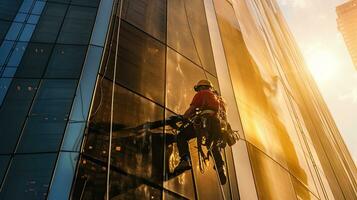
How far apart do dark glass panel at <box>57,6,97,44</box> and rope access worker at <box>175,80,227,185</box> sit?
346 cm

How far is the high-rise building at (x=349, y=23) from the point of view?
471ft

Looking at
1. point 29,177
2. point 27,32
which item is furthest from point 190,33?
point 29,177

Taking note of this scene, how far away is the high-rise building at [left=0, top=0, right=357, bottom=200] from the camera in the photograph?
6.54 metres

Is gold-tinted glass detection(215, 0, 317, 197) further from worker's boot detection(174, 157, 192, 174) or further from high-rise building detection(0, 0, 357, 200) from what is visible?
worker's boot detection(174, 157, 192, 174)

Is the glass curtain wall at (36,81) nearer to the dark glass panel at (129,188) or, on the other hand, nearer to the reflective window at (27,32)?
the reflective window at (27,32)

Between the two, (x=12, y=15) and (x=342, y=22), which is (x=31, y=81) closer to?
(x=12, y=15)

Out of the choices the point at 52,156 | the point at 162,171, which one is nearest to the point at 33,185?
the point at 52,156

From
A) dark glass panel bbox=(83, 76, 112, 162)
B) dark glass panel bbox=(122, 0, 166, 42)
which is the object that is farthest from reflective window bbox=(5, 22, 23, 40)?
dark glass panel bbox=(83, 76, 112, 162)

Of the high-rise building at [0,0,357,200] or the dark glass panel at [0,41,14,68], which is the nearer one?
the high-rise building at [0,0,357,200]

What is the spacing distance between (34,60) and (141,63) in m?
2.71

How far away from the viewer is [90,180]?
627 centimetres

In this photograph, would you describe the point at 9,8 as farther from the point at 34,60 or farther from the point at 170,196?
the point at 170,196

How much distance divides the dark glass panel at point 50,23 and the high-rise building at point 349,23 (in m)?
153

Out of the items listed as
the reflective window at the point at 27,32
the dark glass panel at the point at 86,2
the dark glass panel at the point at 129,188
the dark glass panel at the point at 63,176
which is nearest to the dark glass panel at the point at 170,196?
the dark glass panel at the point at 129,188
